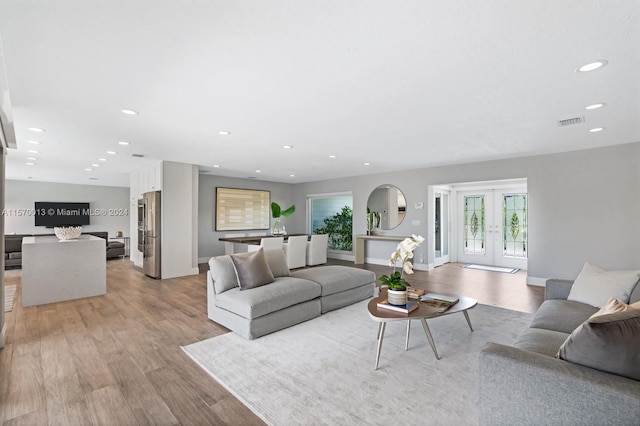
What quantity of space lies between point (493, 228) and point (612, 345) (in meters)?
6.95

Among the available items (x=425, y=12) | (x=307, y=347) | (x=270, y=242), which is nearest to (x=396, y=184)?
(x=270, y=242)

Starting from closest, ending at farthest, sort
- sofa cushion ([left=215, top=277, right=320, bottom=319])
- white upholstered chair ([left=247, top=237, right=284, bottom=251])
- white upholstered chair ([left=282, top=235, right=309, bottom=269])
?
1. sofa cushion ([left=215, top=277, right=320, bottom=319])
2. white upholstered chair ([left=247, top=237, right=284, bottom=251])
3. white upholstered chair ([left=282, top=235, right=309, bottom=269])

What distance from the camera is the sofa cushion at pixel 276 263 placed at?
3.96 meters

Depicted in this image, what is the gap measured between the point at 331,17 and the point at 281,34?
343mm

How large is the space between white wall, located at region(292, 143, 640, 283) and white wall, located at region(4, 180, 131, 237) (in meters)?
11.0

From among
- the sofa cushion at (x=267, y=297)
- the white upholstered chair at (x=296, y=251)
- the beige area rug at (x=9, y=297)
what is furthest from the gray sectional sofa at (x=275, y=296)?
the beige area rug at (x=9, y=297)

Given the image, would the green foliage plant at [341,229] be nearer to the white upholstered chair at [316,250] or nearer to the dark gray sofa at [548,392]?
the white upholstered chair at [316,250]

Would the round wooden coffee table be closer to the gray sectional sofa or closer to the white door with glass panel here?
the gray sectional sofa

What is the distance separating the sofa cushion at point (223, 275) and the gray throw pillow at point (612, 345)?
311 cm

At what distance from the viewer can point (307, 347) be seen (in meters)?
2.91

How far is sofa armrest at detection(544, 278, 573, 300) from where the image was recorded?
10.3 feet

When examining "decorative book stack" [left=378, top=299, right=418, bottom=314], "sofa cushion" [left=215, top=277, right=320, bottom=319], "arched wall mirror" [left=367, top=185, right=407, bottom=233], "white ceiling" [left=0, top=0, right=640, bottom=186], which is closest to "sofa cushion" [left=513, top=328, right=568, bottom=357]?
"decorative book stack" [left=378, top=299, right=418, bottom=314]

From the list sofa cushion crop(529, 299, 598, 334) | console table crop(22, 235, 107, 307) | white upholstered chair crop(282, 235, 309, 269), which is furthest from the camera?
white upholstered chair crop(282, 235, 309, 269)

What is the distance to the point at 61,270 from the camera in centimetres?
464
